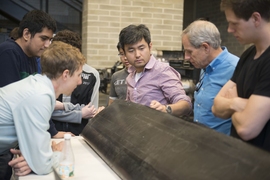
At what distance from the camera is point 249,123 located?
129 centimetres

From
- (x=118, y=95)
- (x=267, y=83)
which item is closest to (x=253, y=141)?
(x=267, y=83)

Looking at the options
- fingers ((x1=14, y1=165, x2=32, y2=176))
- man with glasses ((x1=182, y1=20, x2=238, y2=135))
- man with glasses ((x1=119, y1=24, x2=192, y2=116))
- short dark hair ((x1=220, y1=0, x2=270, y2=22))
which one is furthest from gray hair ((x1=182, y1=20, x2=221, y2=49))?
fingers ((x1=14, y1=165, x2=32, y2=176))

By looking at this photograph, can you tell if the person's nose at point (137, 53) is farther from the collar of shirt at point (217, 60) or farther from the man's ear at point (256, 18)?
the man's ear at point (256, 18)

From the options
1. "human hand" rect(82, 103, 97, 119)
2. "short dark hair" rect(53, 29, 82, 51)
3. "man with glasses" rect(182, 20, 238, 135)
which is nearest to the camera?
"man with glasses" rect(182, 20, 238, 135)

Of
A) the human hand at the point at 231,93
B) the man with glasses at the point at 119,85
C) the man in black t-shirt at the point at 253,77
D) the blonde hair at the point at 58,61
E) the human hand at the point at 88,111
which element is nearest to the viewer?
the man in black t-shirt at the point at 253,77

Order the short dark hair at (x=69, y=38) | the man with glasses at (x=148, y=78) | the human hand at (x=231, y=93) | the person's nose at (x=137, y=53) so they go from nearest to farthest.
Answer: the human hand at (x=231, y=93) → the man with glasses at (x=148, y=78) → the person's nose at (x=137, y=53) → the short dark hair at (x=69, y=38)

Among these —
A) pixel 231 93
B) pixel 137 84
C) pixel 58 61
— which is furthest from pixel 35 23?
pixel 231 93

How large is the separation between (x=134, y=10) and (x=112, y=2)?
0.36m

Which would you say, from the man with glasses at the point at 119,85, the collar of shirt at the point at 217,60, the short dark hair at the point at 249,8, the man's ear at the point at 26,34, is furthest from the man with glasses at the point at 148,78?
the short dark hair at the point at 249,8

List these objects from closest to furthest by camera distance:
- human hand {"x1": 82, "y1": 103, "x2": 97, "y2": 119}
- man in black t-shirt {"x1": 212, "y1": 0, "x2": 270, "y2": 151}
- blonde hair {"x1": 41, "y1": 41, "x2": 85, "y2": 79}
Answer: man in black t-shirt {"x1": 212, "y1": 0, "x2": 270, "y2": 151} → blonde hair {"x1": 41, "y1": 41, "x2": 85, "y2": 79} → human hand {"x1": 82, "y1": 103, "x2": 97, "y2": 119}

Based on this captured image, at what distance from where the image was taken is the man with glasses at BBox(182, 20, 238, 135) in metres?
1.88

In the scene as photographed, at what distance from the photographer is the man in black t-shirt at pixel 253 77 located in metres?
1.27

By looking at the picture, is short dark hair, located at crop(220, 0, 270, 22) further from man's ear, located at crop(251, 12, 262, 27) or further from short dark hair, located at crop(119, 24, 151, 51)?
short dark hair, located at crop(119, 24, 151, 51)

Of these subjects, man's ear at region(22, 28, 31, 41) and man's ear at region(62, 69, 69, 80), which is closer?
man's ear at region(62, 69, 69, 80)
